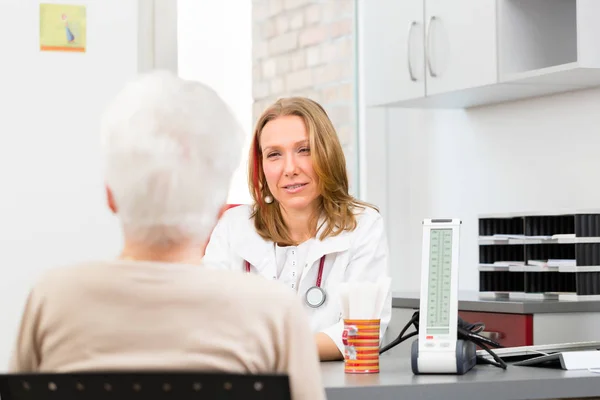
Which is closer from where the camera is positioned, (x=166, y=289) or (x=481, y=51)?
(x=166, y=289)

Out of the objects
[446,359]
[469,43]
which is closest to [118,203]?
[446,359]

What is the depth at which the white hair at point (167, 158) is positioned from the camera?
120cm

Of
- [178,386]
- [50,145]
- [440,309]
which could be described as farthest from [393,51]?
[178,386]

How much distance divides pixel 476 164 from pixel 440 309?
248cm

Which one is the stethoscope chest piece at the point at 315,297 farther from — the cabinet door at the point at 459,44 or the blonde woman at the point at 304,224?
the cabinet door at the point at 459,44

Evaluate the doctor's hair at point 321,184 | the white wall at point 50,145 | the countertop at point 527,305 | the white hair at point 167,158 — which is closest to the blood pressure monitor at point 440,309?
A: the doctor's hair at point 321,184

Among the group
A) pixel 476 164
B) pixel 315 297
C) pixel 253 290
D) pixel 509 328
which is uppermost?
pixel 476 164

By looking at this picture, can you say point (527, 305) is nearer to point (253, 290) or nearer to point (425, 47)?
point (425, 47)

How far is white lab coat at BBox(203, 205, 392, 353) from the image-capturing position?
2529 millimetres

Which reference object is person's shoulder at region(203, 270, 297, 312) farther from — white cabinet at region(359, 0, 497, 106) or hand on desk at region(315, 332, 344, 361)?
white cabinet at region(359, 0, 497, 106)

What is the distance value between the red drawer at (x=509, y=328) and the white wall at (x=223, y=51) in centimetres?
148

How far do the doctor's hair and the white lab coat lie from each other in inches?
1.1

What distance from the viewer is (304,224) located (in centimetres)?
267

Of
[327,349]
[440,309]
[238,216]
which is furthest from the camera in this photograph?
[238,216]
